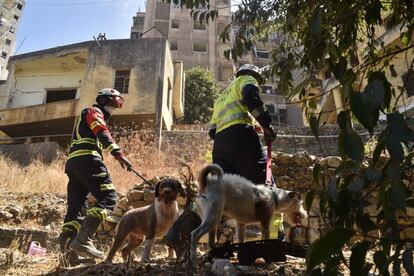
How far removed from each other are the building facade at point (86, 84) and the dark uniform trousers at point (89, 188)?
12.5m

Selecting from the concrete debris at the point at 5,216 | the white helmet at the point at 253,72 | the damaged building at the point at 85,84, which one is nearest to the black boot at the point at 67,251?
the white helmet at the point at 253,72

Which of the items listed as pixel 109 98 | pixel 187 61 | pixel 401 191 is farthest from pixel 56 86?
pixel 401 191

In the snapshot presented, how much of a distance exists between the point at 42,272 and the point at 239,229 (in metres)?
2.00

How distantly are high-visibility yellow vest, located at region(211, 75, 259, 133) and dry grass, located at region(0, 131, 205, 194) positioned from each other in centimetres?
476

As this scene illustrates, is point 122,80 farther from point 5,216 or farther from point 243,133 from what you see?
point 243,133

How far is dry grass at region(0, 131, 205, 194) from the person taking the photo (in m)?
9.63

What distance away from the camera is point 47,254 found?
515 cm

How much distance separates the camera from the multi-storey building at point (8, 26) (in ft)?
177

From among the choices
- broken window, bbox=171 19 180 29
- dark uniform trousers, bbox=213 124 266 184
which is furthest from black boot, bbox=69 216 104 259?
broken window, bbox=171 19 180 29

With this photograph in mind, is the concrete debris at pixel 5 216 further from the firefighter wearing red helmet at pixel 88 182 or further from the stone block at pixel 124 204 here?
the firefighter wearing red helmet at pixel 88 182

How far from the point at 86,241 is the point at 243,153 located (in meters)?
2.07

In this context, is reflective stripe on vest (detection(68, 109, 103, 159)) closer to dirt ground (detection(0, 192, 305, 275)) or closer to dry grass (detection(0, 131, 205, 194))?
dirt ground (detection(0, 192, 305, 275))

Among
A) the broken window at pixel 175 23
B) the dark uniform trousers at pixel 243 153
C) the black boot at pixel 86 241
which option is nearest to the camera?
the dark uniform trousers at pixel 243 153

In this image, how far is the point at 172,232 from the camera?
3758 mm
